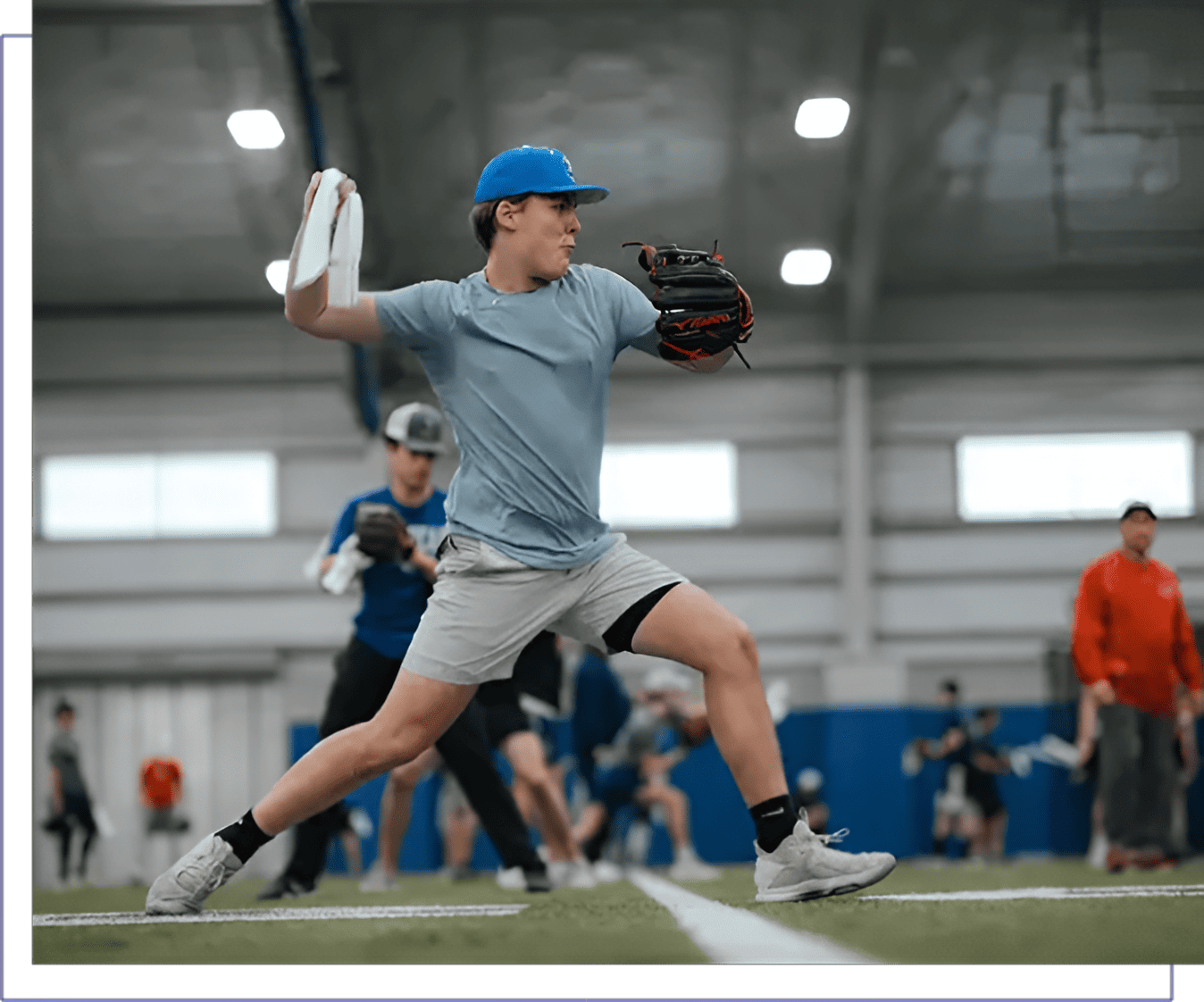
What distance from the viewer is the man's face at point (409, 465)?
4.18 metres

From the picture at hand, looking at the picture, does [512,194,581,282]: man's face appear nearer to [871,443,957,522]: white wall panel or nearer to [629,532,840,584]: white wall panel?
[629,532,840,584]: white wall panel

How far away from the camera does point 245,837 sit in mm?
2605

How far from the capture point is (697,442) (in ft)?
41.9

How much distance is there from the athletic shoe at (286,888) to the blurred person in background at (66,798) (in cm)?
567

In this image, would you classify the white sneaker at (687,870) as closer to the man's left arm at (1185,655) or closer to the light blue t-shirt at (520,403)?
the man's left arm at (1185,655)

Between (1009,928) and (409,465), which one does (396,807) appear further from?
(1009,928)

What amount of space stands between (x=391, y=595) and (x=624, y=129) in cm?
608

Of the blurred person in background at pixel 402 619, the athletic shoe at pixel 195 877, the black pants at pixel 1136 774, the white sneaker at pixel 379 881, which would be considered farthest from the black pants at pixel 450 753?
the black pants at pixel 1136 774

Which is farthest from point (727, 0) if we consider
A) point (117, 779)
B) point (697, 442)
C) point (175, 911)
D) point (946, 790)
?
point (117, 779)

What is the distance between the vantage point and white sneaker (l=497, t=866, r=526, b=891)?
171 inches

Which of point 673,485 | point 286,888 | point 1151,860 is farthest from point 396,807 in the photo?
point 673,485

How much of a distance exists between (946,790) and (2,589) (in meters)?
8.97

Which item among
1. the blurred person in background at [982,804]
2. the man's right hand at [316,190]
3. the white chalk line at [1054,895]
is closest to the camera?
the man's right hand at [316,190]

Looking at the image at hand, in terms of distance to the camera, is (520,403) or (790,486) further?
(790,486)
